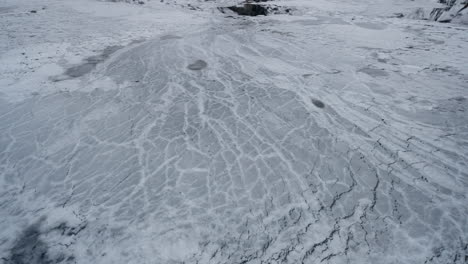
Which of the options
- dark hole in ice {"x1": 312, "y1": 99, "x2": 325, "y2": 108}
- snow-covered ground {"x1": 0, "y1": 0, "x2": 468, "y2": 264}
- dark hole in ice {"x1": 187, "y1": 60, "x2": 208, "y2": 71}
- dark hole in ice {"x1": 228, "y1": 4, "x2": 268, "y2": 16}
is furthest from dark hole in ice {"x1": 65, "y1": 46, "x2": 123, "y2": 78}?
dark hole in ice {"x1": 228, "y1": 4, "x2": 268, "y2": 16}

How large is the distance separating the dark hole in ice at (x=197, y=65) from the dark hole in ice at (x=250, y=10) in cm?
335

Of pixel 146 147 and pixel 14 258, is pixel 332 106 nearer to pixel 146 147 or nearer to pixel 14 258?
pixel 146 147

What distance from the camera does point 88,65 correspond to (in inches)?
166

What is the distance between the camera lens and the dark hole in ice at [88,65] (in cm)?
399

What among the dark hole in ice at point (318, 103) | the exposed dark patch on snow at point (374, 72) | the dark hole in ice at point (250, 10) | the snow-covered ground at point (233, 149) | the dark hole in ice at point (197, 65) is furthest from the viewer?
the dark hole in ice at point (250, 10)

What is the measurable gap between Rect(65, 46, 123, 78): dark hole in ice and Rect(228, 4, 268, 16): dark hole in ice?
3.48 m

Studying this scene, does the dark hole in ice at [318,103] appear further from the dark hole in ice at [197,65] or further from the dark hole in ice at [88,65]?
the dark hole in ice at [88,65]

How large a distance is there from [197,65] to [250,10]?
11.8ft

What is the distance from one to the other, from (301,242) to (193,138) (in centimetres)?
142

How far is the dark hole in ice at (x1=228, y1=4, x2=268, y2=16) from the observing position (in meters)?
7.05

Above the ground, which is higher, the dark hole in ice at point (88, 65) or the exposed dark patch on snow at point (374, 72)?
the exposed dark patch on snow at point (374, 72)

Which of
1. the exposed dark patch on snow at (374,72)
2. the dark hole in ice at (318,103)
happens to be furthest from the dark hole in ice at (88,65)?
the exposed dark patch on snow at (374,72)

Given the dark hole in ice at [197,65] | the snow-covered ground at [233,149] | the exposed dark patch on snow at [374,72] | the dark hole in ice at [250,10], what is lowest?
the snow-covered ground at [233,149]

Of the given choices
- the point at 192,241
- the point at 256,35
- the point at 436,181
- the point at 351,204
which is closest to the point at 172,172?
the point at 192,241
